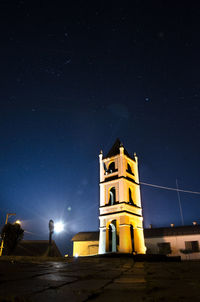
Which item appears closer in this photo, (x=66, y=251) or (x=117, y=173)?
(x=117, y=173)

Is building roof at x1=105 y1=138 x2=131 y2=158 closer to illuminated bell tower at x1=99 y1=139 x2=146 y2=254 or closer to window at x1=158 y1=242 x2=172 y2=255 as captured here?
illuminated bell tower at x1=99 y1=139 x2=146 y2=254

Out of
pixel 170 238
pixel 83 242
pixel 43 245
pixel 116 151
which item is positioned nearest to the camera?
pixel 116 151

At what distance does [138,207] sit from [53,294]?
85.4ft

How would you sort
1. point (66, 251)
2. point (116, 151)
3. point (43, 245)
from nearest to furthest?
1. point (116, 151)
2. point (43, 245)
3. point (66, 251)

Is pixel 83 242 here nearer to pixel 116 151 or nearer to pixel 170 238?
pixel 170 238

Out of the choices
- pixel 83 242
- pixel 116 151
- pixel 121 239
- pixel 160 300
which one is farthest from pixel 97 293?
pixel 83 242

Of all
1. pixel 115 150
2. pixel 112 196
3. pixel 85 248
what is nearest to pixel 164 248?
pixel 85 248

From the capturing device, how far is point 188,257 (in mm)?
32156

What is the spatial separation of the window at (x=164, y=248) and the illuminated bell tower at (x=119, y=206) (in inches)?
398

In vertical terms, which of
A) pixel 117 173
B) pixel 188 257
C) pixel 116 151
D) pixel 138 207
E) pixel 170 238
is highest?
pixel 116 151

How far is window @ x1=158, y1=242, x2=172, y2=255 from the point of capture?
33531mm

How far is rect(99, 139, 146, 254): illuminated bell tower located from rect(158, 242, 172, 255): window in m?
10.1

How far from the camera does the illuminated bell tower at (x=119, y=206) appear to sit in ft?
79.3

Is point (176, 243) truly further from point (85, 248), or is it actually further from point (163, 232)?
point (85, 248)
